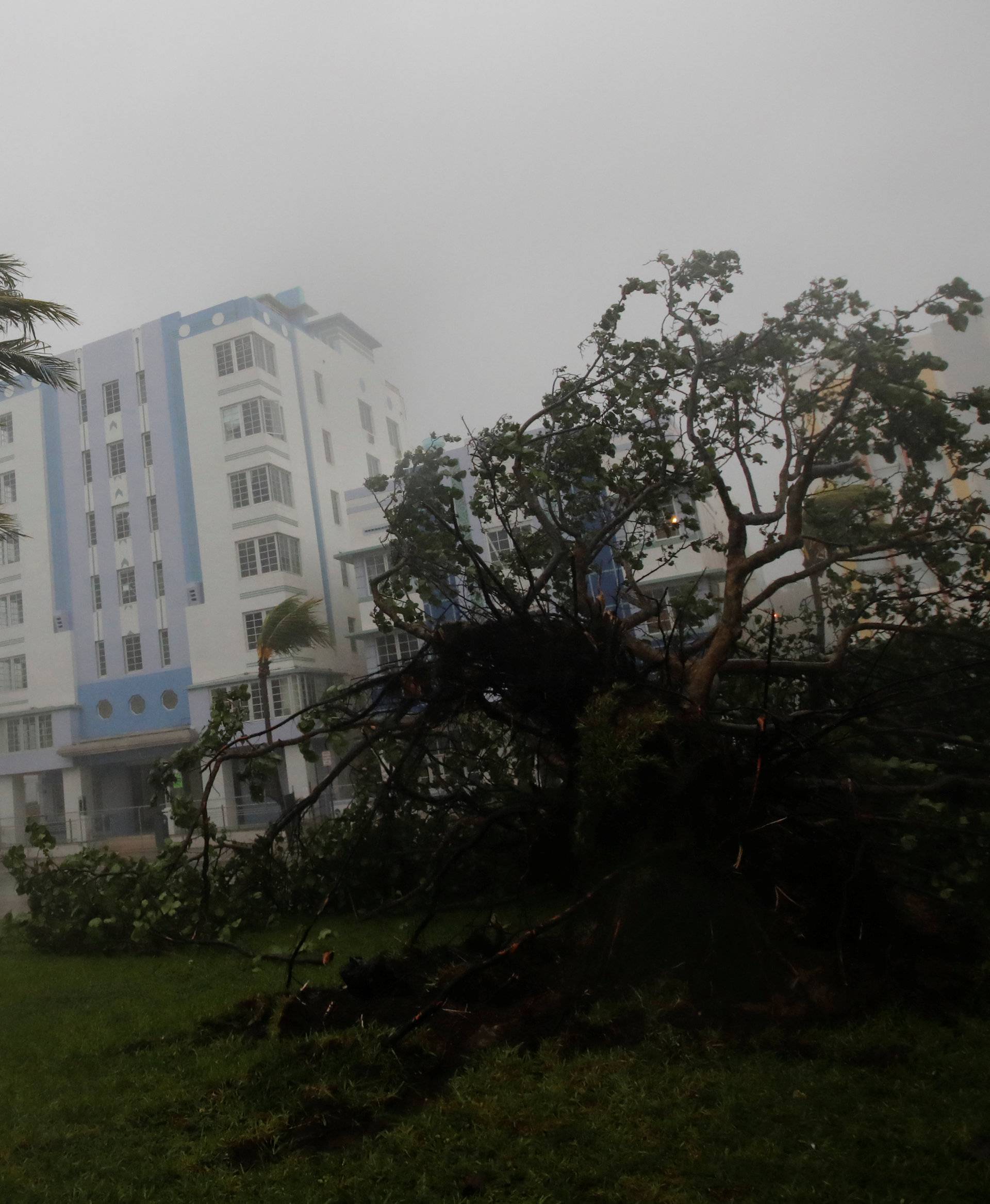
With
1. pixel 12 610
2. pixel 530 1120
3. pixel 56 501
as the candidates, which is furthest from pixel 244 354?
pixel 530 1120

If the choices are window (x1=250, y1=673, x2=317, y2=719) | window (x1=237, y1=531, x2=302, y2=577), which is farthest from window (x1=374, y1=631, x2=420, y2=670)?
window (x1=237, y1=531, x2=302, y2=577)

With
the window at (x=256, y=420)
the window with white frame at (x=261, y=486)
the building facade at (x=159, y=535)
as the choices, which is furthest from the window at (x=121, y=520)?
the window at (x=256, y=420)

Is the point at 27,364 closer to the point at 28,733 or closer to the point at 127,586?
the point at 127,586

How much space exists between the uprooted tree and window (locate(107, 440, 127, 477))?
380cm

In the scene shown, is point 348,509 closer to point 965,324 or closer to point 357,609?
point 357,609

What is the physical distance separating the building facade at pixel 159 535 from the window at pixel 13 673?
0.07ft

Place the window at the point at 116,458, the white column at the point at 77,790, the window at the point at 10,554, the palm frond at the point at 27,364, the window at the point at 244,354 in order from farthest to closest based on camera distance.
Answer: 1. the window at the point at 116,458
2. the window at the point at 244,354
3. the window at the point at 10,554
4. the white column at the point at 77,790
5. the palm frond at the point at 27,364

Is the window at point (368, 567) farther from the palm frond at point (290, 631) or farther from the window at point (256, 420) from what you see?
the window at point (256, 420)

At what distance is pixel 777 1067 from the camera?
11.0 feet

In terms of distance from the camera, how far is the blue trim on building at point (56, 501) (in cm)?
961

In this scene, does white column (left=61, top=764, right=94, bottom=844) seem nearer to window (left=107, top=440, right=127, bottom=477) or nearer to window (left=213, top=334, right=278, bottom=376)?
window (left=107, top=440, right=127, bottom=477)

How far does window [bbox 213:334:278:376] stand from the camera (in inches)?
383

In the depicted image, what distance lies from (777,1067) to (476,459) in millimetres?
5196

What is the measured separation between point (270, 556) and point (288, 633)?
1.09 m
